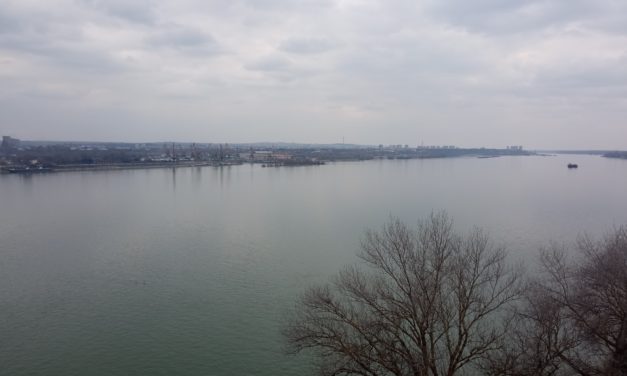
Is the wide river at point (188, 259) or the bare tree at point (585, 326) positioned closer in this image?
the bare tree at point (585, 326)

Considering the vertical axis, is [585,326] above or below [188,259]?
above

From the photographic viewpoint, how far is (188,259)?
6.81 meters

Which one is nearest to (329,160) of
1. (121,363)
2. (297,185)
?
(297,185)

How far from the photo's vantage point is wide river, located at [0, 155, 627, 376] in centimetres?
405

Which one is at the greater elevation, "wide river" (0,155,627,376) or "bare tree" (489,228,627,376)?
"bare tree" (489,228,627,376)

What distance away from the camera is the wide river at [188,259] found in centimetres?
405

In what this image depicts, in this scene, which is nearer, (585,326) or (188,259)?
(585,326)

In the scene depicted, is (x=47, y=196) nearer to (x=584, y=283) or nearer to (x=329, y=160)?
(x=584, y=283)

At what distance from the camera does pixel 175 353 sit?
13.2 feet

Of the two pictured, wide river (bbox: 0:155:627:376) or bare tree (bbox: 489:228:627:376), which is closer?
bare tree (bbox: 489:228:627:376)

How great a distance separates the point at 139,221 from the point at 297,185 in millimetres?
8652

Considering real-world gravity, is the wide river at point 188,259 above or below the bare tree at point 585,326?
below

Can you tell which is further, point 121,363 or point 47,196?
point 47,196

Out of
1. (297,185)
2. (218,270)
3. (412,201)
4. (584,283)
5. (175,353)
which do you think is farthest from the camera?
(297,185)
